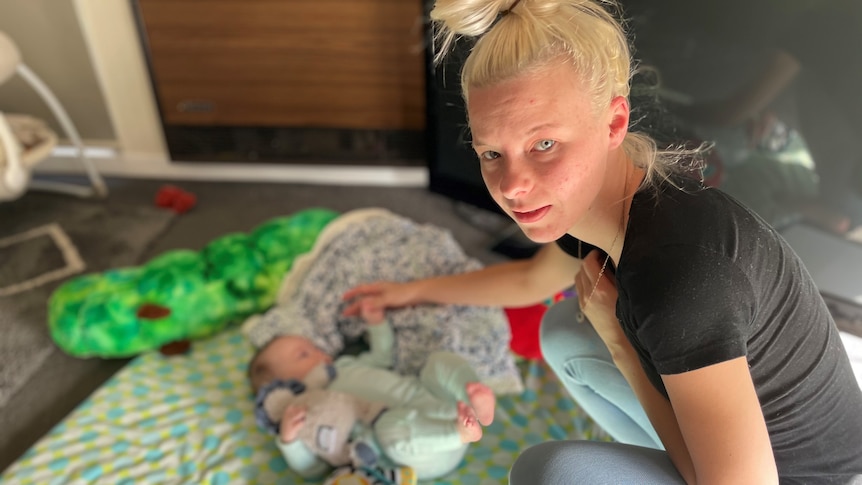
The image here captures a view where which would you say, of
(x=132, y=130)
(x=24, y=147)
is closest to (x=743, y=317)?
(x=24, y=147)

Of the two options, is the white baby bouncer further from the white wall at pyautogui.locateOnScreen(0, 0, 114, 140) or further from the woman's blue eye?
the woman's blue eye

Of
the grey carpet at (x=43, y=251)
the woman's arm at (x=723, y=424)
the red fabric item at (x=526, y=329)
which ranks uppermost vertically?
the woman's arm at (x=723, y=424)

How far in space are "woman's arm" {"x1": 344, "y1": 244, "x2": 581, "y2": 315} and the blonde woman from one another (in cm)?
21

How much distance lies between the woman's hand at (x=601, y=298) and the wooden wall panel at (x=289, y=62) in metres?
1.25

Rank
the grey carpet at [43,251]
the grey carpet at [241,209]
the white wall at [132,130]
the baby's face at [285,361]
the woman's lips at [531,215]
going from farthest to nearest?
the white wall at [132,130] → the grey carpet at [241,209] → the grey carpet at [43,251] → the baby's face at [285,361] → the woman's lips at [531,215]

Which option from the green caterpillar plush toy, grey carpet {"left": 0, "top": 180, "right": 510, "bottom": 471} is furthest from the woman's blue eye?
grey carpet {"left": 0, "top": 180, "right": 510, "bottom": 471}

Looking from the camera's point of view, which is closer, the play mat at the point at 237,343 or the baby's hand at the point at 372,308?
the play mat at the point at 237,343

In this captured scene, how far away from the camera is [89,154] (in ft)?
7.84

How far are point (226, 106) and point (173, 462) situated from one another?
4.34 feet

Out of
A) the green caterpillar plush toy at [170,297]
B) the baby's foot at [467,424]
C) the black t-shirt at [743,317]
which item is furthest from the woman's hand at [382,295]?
the black t-shirt at [743,317]

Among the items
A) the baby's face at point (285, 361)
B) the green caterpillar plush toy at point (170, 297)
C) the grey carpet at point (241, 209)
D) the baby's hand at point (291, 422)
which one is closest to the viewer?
the baby's hand at point (291, 422)

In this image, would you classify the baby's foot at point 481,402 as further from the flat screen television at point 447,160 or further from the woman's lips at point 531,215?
the flat screen television at point 447,160

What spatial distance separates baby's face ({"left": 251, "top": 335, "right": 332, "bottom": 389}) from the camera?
4.41ft

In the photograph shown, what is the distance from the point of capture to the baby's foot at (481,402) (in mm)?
1058
